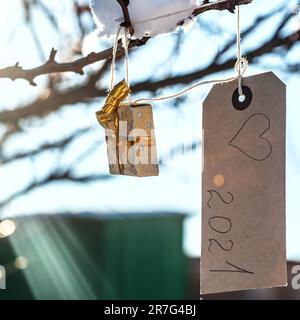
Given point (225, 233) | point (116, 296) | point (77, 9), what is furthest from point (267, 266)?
point (116, 296)

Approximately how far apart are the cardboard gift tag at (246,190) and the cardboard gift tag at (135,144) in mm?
61

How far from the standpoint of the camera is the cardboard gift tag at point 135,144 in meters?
0.65

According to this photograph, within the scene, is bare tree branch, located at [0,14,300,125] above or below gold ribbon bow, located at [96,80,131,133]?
above

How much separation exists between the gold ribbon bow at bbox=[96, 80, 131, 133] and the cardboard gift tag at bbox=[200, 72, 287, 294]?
10cm

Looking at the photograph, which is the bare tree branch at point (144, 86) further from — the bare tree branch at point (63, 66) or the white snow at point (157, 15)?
the white snow at point (157, 15)

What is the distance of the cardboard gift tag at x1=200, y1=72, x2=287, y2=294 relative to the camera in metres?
0.58

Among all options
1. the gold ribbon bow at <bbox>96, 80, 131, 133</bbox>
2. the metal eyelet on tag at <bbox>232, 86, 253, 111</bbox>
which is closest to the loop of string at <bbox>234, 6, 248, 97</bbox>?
the metal eyelet on tag at <bbox>232, 86, 253, 111</bbox>

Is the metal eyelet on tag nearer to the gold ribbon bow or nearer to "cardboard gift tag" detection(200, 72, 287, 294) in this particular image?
"cardboard gift tag" detection(200, 72, 287, 294)

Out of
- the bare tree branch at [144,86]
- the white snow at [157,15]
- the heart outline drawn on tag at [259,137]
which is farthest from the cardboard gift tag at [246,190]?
the bare tree branch at [144,86]

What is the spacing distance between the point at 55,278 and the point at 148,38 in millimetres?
3789

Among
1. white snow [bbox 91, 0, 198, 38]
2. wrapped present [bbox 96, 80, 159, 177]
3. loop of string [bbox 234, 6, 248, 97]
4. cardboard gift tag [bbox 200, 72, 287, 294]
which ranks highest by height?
white snow [bbox 91, 0, 198, 38]

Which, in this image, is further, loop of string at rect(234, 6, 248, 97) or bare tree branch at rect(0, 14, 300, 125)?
bare tree branch at rect(0, 14, 300, 125)

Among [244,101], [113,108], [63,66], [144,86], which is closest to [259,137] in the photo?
[244,101]
